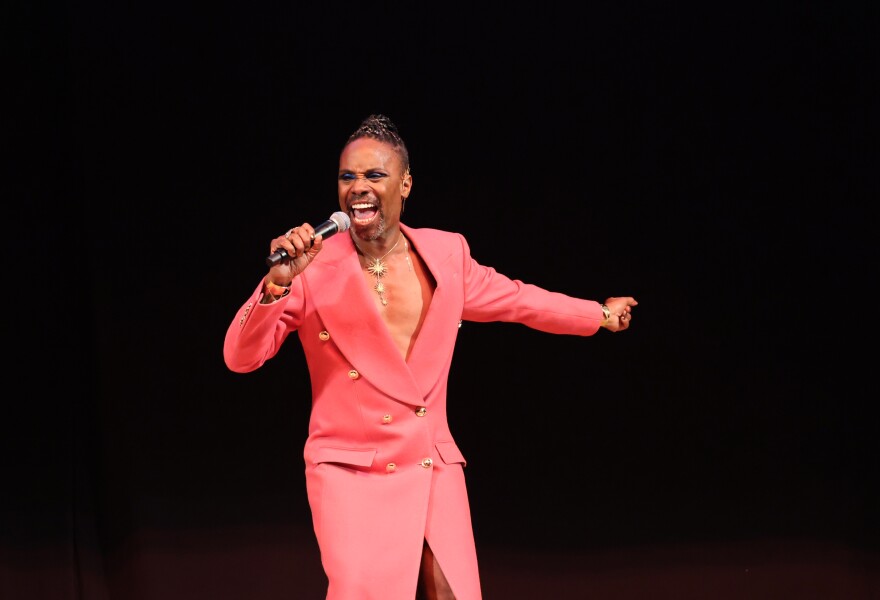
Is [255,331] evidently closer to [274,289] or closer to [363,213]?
[274,289]

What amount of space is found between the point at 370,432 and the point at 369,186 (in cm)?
62

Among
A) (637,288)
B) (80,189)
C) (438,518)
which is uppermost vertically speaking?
(80,189)

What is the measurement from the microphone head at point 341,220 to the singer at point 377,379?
0.19 feet

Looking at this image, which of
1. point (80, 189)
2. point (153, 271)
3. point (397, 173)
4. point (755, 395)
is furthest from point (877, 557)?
point (80, 189)

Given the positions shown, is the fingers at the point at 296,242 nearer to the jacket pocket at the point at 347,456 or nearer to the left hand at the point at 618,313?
the jacket pocket at the point at 347,456

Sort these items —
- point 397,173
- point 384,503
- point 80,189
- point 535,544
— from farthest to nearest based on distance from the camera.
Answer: point 535,544, point 80,189, point 397,173, point 384,503

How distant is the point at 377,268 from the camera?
9.39ft

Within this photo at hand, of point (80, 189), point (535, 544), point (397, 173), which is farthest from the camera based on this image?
point (535, 544)

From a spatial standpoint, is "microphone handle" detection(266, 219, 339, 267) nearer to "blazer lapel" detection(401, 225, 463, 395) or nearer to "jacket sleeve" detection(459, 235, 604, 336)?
"blazer lapel" detection(401, 225, 463, 395)

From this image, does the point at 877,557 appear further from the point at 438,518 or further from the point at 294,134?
the point at 294,134

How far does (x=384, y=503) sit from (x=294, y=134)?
5.56ft

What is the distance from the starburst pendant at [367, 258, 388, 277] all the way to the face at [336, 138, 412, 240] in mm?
69

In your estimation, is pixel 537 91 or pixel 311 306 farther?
pixel 537 91

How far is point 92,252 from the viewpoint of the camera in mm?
3852
